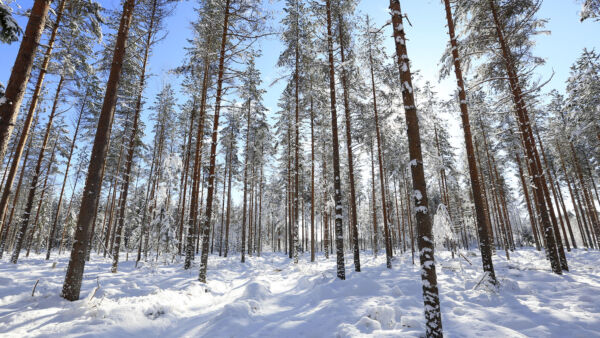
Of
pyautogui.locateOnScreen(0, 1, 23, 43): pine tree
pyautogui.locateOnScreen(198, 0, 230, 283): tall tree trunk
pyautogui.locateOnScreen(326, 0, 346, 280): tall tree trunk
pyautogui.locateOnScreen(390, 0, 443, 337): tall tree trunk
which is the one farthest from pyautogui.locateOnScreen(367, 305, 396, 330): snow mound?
pyautogui.locateOnScreen(0, 1, 23, 43): pine tree

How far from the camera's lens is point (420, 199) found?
198 inches

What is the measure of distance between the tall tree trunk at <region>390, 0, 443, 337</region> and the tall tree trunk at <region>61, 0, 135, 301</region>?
7.84m

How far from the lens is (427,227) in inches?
195

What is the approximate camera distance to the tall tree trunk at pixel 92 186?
6461 millimetres

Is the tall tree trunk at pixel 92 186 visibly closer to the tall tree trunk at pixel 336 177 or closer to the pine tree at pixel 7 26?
the pine tree at pixel 7 26

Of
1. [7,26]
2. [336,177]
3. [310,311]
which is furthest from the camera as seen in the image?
[336,177]

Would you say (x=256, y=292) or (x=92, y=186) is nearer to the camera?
(x=92, y=186)

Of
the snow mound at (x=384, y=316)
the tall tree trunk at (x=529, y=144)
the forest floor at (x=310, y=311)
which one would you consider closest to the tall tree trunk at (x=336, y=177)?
the forest floor at (x=310, y=311)

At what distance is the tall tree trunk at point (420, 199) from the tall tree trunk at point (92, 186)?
7.84 meters

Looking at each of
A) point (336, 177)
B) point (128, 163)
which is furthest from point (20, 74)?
point (336, 177)

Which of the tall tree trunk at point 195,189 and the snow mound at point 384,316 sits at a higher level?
the tall tree trunk at point 195,189

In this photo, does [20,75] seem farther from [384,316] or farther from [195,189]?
[384,316]

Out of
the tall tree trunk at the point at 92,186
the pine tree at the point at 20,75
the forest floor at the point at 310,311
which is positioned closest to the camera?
the pine tree at the point at 20,75

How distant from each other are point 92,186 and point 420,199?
8.25 metres
